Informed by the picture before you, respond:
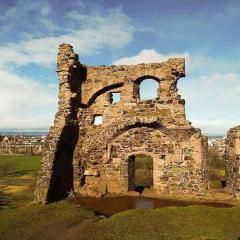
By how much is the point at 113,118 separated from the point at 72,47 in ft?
10.9

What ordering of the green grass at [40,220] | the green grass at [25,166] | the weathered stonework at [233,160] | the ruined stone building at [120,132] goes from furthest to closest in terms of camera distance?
1. the green grass at [25,166]
2. the ruined stone building at [120,132]
3. the weathered stonework at [233,160]
4. the green grass at [40,220]

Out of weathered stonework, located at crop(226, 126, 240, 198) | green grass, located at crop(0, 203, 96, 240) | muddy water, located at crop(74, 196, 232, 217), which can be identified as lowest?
green grass, located at crop(0, 203, 96, 240)

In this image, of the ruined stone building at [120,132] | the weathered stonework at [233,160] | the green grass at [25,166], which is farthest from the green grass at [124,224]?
the green grass at [25,166]

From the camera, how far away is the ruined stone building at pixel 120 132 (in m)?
13.4

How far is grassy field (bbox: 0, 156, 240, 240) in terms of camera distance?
8.37 m

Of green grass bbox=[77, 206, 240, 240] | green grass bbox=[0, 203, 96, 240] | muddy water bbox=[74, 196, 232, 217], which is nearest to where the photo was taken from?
green grass bbox=[77, 206, 240, 240]

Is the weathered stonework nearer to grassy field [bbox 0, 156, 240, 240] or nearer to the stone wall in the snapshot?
grassy field [bbox 0, 156, 240, 240]

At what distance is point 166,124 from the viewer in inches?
539

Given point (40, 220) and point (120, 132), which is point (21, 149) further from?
point (40, 220)

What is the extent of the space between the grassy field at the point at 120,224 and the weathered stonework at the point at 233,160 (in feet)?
5.92

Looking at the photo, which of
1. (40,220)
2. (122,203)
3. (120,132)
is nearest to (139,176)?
(120,132)

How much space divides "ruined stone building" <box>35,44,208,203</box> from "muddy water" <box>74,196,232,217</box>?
2.38 ft

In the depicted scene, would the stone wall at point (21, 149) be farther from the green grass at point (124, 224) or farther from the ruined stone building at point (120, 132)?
the green grass at point (124, 224)

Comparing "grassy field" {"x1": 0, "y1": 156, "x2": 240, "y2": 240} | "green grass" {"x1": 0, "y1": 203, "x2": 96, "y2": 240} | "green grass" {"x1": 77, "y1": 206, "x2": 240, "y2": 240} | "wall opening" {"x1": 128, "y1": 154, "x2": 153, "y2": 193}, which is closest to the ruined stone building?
"wall opening" {"x1": 128, "y1": 154, "x2": 153, "y2": 193}
